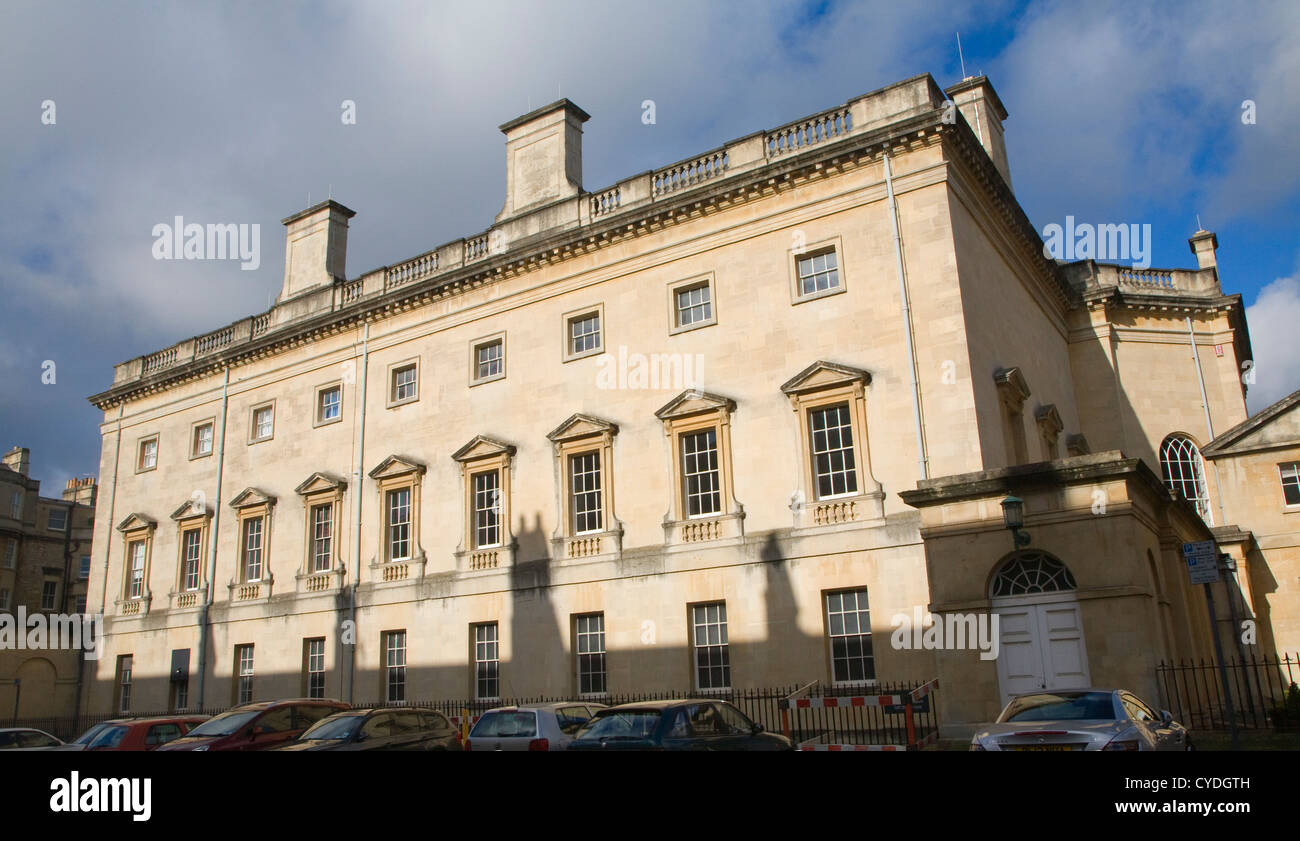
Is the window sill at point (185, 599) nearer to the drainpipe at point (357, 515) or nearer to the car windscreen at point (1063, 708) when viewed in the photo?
the drainpipe at point (357, 515)

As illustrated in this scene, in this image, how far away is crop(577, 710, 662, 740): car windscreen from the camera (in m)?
12.1

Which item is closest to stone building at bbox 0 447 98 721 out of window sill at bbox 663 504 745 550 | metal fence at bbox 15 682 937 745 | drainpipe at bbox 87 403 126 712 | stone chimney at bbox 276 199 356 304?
drainpipe at bbox 87 403 126 712

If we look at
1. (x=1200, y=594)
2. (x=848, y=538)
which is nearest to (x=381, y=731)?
(x=848, y=538)

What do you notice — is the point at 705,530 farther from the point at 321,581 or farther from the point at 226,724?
the point at 321,581

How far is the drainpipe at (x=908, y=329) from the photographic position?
20.6 m

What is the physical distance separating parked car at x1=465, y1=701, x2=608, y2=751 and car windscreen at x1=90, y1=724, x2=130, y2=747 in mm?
6686

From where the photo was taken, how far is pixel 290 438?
32.8 m

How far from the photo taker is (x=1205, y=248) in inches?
1362

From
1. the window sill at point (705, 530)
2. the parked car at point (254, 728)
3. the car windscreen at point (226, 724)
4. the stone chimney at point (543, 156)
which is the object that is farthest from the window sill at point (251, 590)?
the car windscreen at point (226, 724)

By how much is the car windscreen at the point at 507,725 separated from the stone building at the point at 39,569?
41116 mm

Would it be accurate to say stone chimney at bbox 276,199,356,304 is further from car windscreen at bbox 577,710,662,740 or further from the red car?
car windscreen at bbox 577,710,662,740

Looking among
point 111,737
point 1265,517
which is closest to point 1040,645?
point 111,737
